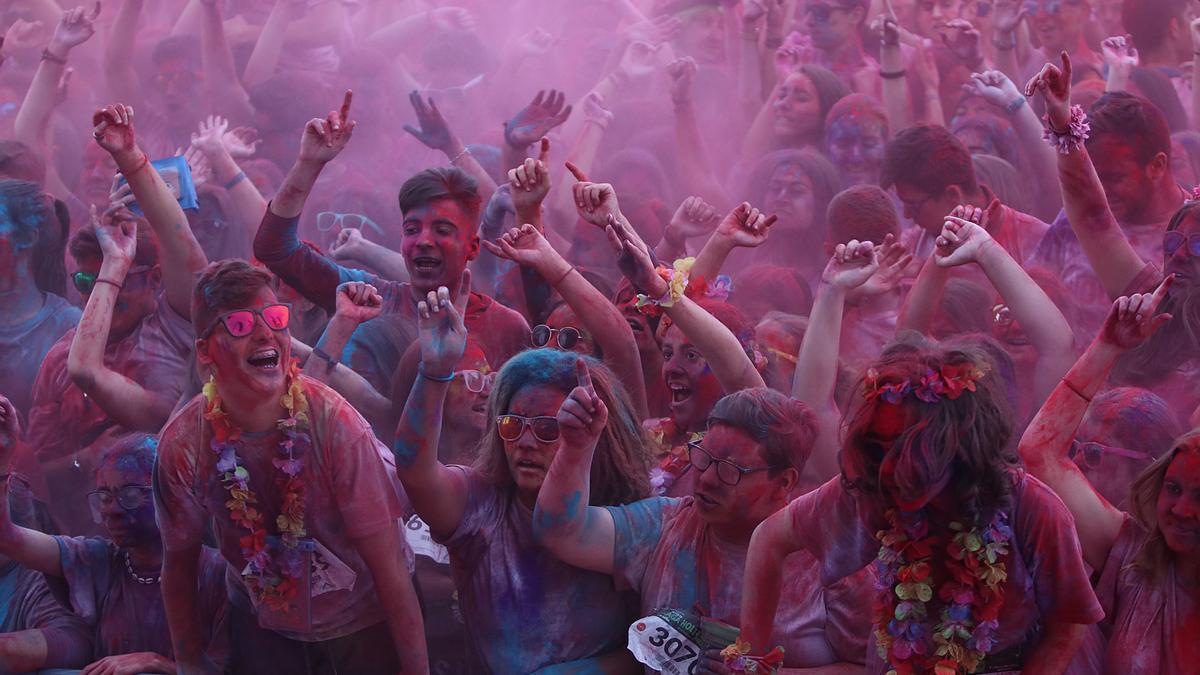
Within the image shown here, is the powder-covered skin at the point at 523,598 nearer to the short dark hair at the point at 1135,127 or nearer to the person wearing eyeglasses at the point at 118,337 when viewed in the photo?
the person wearing eyeglasses at the point at 118,337

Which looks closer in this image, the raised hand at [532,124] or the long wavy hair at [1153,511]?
the long wavy hair at [1153,511]

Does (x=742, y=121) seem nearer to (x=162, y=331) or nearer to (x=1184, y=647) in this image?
(x=162, y=331)

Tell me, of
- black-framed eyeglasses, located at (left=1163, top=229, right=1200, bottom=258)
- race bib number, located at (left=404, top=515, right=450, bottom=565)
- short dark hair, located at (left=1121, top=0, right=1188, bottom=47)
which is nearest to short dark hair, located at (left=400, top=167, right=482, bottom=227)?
race bib number, located at (left=404, top=515, right=450, bottom=565)

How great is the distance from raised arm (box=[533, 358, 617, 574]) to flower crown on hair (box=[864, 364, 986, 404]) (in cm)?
65

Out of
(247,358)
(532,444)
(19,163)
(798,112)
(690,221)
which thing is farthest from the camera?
(798,112)

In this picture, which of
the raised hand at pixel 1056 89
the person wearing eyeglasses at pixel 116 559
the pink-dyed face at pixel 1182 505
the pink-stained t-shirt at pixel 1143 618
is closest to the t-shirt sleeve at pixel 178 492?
the person wearing eyeglasses at pixel 116 559

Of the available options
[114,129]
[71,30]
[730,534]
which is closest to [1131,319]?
[730,534]

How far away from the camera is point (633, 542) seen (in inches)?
123

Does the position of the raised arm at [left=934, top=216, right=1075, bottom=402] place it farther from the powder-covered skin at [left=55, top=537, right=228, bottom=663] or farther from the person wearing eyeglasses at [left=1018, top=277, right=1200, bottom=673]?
the powder-covered skin at [left=55, top=537, right=228, bottom=663]

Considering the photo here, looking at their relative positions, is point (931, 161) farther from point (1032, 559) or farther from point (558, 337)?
point (1032, 559)

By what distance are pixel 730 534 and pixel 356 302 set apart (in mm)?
1487

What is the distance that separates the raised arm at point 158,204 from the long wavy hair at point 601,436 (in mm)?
1490

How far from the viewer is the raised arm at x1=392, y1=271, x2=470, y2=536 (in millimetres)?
3029

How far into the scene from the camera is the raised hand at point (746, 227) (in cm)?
414
